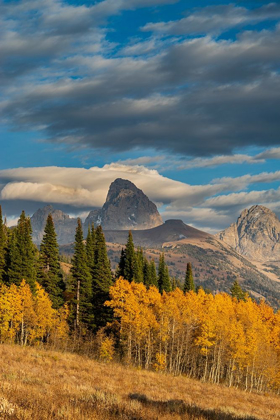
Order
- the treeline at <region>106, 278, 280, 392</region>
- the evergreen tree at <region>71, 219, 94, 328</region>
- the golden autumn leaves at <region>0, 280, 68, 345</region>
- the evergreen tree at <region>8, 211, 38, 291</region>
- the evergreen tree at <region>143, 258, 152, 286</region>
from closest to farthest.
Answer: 1. the golden autumn leaves at <region>0, 280, 68, 345</region>
2. the treeline at <region>106, 278, 280, 392</region>
3. the evergreen tree at <region>8, 211, 38, 291</region>
4. the evergreen tree at <region>71, 219, 94, 328</region>
5. the evergreen tree at <region>143, 258, 152, 286</region>


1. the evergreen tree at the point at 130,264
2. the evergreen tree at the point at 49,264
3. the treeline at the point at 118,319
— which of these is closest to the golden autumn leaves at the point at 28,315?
the treeline at the point at 118,319

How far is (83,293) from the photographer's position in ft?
265

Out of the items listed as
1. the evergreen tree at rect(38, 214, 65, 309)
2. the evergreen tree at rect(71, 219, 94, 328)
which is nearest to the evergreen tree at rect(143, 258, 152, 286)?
the evergreen tree at rect(71, 219, 94, 328)

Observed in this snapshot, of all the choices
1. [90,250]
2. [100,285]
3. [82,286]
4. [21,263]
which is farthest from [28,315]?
[90,250]

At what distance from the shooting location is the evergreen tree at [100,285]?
79.1m

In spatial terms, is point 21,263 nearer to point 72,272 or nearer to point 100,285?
point 72,272

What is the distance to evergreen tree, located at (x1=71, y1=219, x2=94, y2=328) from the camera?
79250 millimetres

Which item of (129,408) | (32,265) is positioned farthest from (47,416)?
(32,265)

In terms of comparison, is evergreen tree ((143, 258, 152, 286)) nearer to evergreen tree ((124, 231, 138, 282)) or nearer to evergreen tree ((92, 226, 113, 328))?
evergreen tree ((124, 231, 138, 282))

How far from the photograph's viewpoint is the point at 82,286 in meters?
81.2

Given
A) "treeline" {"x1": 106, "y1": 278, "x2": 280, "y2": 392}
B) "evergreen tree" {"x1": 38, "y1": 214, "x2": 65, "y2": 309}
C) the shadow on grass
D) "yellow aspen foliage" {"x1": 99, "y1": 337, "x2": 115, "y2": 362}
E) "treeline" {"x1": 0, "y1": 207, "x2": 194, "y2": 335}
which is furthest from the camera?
"evergreen tree" {"x1": 38, "y1": 214, "x2": 65, "y2": 309}

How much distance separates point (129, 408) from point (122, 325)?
2144 inches

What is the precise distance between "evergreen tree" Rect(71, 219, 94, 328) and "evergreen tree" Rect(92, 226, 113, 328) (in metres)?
1.39

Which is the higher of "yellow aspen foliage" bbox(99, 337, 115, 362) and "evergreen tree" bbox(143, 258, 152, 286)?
"evergreen tree" bbox(143, 258, 152, 286)
